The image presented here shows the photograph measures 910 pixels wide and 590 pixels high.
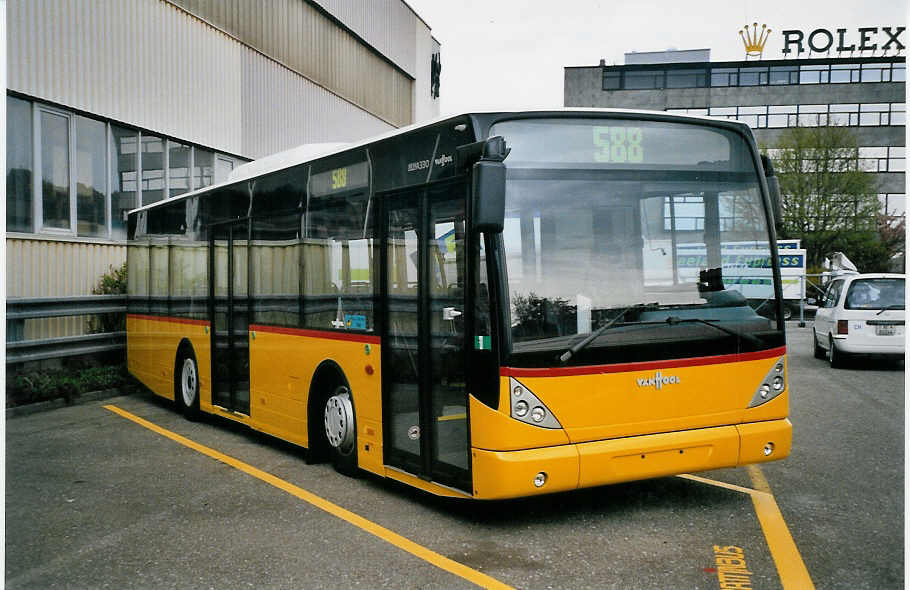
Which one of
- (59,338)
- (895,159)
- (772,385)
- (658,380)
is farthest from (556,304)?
(895,159)

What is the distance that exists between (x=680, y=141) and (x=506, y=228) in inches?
61.9

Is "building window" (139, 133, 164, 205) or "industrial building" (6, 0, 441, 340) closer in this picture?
"industrial building" (6, 0, 441, 340)

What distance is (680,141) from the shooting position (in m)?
6.43

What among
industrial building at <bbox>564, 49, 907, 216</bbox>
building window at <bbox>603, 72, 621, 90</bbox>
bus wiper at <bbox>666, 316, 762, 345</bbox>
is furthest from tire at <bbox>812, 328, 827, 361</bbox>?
building window at <bbox>603, 72, 621, 90</bbox>

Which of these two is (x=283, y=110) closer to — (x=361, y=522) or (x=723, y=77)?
(x=361, y=522)

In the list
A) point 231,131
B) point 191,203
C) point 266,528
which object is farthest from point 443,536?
point 231,131

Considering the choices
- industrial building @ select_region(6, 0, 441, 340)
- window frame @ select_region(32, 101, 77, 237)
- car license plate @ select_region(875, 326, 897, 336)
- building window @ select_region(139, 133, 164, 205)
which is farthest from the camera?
building window @ select_region(139, 133, 164, 205)

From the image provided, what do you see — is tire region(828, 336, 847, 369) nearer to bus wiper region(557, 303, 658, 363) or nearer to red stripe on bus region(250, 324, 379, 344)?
red stripe on bus region(250, 324, 379, 344)

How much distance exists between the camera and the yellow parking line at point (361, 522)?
5.13 metres

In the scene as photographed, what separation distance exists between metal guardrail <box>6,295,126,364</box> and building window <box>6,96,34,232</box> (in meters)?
1.37

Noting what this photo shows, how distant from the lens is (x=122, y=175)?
54.7 feet

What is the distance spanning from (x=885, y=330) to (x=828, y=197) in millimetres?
29931

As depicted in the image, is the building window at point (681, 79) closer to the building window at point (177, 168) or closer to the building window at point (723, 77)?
the building window at point (723, 77)

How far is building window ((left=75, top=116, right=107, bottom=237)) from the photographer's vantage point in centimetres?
1538
